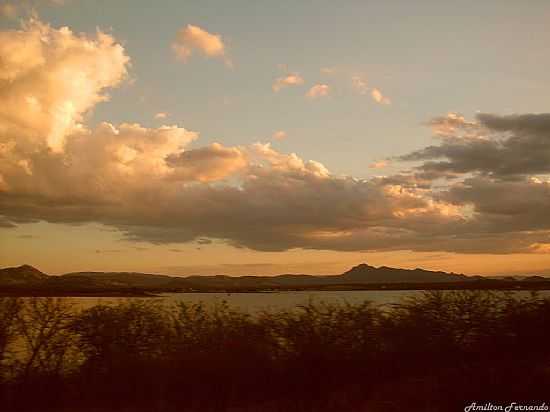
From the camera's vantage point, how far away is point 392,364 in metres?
14.6

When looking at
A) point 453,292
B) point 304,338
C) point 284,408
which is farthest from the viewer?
point 453,292

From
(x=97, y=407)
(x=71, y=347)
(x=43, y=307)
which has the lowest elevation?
(x=97, y=407)

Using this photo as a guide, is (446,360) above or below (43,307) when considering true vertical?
below

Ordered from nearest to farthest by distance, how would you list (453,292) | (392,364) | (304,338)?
(304,338) < (392,364) < (453,292)

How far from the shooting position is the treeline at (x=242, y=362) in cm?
1162

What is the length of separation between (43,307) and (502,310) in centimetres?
1249

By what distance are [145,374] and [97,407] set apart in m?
1.14

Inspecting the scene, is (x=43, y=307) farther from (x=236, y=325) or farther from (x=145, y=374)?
(x=236, y=325)

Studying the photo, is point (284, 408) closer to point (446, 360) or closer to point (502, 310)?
point (446, 360)

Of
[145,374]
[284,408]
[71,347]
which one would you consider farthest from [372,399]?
[71,347]

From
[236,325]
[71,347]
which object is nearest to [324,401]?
[236,325]

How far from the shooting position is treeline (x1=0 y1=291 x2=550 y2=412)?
1162 cm

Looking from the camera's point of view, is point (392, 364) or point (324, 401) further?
point (392, 364)

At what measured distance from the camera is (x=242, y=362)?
41.7 ft
